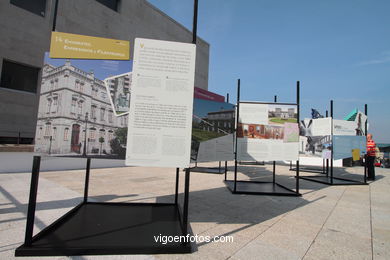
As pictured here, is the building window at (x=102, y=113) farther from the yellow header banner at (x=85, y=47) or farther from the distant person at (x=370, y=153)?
the distant person at (x=370, y=153)

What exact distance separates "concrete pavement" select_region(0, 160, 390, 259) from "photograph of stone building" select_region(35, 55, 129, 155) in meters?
1.36

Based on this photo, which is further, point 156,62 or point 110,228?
point 110,228

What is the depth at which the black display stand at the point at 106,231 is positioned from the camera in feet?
7.99

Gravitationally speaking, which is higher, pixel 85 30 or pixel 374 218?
pixel 85 30

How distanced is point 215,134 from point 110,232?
197 inches

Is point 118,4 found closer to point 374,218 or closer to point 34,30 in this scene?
point 34,30

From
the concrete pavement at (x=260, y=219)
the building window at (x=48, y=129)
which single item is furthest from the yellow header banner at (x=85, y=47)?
the concrete pavement at (x=260, y=219)

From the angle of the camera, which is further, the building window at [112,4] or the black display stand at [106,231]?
the building window at [112,4]

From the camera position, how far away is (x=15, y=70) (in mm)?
10391

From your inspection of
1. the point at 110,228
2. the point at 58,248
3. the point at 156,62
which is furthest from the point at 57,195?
the point at 156,62

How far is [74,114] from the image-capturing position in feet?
9.62

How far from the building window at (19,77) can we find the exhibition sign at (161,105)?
1129cm

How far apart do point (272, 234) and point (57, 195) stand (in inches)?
195

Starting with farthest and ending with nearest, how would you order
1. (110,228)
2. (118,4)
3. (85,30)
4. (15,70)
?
1. (118,4)
2. (85,30)
3. (15,70)
4. (110,228)
